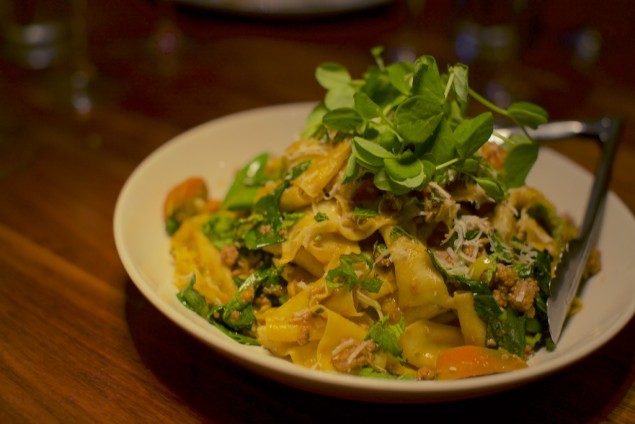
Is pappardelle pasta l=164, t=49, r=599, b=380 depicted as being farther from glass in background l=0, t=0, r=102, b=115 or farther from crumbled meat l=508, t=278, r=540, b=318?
glass in background l=0, t=0, r=102, b=115

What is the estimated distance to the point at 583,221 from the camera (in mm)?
2305

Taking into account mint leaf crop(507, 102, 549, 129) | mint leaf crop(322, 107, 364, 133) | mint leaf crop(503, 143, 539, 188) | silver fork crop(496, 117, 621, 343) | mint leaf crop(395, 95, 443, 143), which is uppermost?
mint leaf crop(395, 95, 443, 143)

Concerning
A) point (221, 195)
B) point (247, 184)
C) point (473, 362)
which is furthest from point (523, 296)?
point (221, 195)

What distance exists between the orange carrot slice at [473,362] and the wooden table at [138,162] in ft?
0.45

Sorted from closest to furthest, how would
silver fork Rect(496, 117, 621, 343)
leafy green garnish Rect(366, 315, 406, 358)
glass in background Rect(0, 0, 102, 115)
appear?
leafy green garnish Rect(366, 315, 406, 358) < silver fork Rect(496, 117, 621, 343) < glass in background Rect(0, 0, 102, 115)

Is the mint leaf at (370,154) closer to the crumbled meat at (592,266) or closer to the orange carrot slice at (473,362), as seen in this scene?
the orange carrot slice at (473,362)

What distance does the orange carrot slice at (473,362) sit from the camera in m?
1.72

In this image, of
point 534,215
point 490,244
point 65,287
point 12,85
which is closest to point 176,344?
point 65,287

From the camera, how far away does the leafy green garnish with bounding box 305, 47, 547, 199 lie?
188 centimetres

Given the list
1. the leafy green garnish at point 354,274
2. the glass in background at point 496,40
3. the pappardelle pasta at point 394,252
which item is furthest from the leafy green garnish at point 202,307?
the glass in background at point 496,40

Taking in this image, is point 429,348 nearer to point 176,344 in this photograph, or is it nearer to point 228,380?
point 228,380

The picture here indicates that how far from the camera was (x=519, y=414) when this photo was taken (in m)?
1.81

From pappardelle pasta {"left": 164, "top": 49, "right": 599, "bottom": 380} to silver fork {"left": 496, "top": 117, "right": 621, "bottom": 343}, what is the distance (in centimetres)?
6

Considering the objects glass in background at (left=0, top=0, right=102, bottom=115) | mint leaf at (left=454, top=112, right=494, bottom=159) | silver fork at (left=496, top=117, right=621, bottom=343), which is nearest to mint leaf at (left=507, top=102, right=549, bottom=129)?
mint leaf at (left=454, top=112, right=494, bottom=159)
